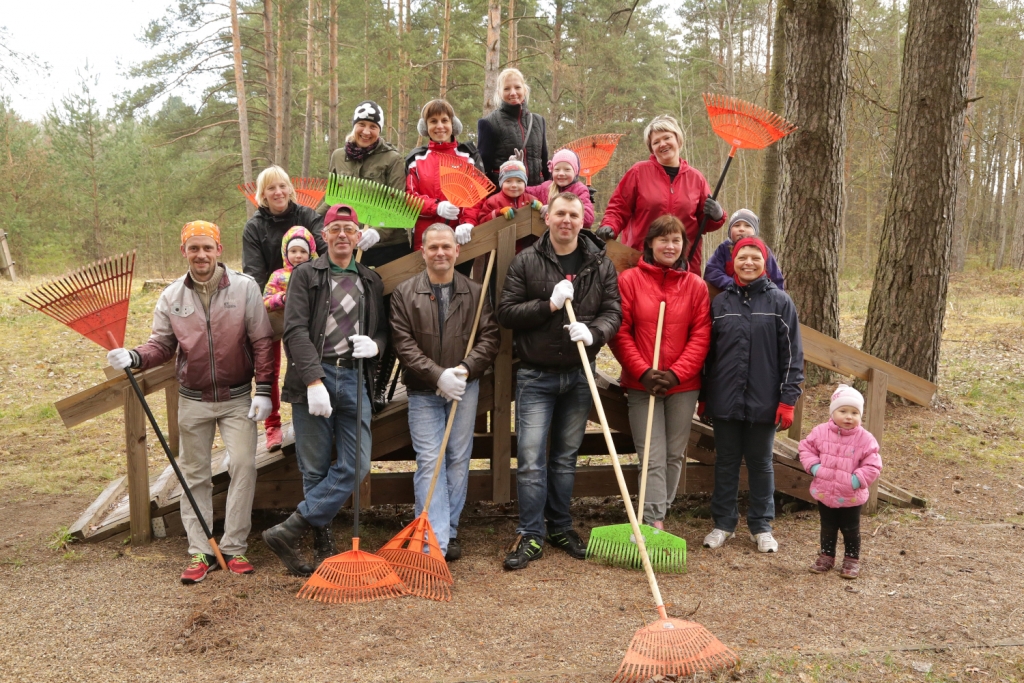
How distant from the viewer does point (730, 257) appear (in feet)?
16.1

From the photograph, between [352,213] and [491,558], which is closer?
[352,213]

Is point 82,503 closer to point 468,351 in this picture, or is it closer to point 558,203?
point 468,351

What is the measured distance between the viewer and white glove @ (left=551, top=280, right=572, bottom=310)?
441 cm

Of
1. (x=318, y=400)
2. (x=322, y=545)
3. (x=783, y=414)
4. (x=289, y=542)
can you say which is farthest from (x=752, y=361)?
(x=289, y=542)

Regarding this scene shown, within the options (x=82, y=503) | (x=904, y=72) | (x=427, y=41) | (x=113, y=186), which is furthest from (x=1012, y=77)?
(x=113, y=186)

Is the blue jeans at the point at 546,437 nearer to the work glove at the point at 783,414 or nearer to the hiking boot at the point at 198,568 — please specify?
the work glove at the point at 783,414

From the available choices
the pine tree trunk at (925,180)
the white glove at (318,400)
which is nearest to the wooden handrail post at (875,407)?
the pine tree trunk at (925,180)

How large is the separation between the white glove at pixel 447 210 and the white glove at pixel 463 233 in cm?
20

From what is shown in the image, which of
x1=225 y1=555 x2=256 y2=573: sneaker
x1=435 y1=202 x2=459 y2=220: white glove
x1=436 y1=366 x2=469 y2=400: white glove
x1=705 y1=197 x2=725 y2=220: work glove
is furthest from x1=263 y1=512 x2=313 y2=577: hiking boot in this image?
x1=705 y1=197 x2=725 y2=220: work glove

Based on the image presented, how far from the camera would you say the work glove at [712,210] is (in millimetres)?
4969

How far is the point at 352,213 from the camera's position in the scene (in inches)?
178

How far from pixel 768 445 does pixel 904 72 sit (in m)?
5.15

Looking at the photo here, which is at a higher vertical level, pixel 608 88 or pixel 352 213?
pixel 608 88

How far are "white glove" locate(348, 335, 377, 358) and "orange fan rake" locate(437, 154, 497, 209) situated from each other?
4.25 ft
